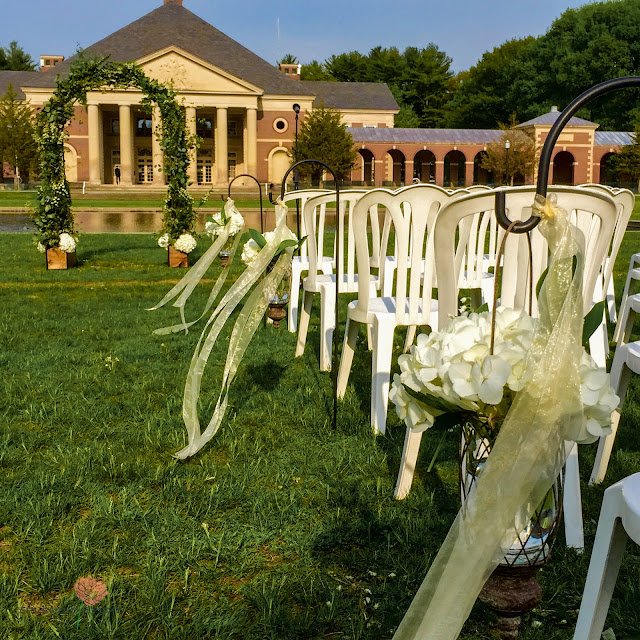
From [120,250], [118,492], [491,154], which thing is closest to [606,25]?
[491,154]

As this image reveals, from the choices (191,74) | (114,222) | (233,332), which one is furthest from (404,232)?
(191,74)

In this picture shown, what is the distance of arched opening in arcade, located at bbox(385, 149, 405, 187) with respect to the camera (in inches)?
2130

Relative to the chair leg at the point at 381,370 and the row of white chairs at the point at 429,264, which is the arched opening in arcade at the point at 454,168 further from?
the chair leg at the point at 381,370

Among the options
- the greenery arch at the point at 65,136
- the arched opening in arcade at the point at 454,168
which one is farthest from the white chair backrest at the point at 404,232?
the arched opening in arcade at the point at 454,168

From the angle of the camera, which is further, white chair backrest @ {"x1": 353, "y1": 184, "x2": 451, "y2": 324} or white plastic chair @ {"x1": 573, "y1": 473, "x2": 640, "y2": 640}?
white chair backrest @ {"x1": 353, "y1": 184, "x2": 451, "y2": 324}

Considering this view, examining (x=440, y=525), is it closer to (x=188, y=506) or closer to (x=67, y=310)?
(x=188, y=506)

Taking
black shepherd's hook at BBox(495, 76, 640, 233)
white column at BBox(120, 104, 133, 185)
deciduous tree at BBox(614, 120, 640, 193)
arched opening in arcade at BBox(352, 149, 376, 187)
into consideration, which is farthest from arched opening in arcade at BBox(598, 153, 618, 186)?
black shepherd's hook at BBox(495, 76, 640, 233)

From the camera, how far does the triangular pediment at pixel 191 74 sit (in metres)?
45.8

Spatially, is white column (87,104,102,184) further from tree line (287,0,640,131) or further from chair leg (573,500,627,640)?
chair leg (573,500,627,640)

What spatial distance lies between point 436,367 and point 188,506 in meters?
1.62

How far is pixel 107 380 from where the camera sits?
15.9ft

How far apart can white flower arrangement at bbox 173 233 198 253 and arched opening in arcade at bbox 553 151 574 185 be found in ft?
152

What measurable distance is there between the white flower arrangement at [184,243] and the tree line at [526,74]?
138 feet

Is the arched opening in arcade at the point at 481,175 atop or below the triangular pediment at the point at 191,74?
below
